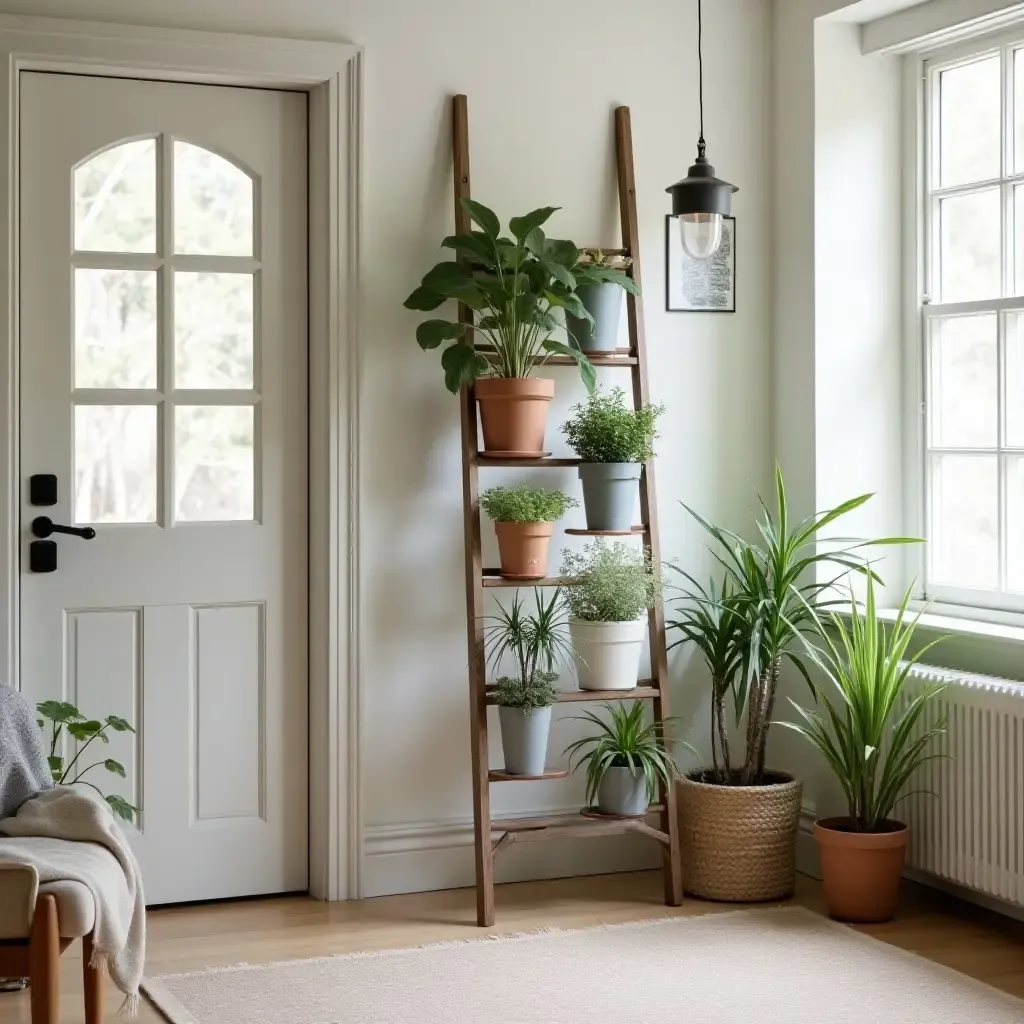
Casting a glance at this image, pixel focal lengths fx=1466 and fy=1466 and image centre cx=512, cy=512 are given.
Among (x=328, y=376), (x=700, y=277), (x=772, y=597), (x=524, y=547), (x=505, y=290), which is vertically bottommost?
(x=772, y=597)

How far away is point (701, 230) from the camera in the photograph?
3584 mm

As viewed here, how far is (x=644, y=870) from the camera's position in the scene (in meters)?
4.27

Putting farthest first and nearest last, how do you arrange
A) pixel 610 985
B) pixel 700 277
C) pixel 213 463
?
pixel 700 277 < pixel 213 463 < pixel 610 985

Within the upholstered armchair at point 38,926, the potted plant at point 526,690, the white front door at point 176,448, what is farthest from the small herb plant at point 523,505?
the upholstered armchair at point 38,926

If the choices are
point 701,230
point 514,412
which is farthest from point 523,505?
point 701,230

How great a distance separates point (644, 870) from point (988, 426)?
159cm

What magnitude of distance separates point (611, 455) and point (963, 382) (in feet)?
3.37

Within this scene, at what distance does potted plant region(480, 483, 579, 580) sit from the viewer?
12.4ft

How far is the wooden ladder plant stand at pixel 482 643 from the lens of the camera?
375 cm

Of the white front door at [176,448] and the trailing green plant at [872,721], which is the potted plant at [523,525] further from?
the trailing green plant at [872,721]

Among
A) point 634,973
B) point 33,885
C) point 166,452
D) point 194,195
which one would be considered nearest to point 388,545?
point 166,452

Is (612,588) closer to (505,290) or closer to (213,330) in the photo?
(505,290)

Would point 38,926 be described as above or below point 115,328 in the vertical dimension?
below

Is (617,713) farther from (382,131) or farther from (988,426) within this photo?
(382,131)
